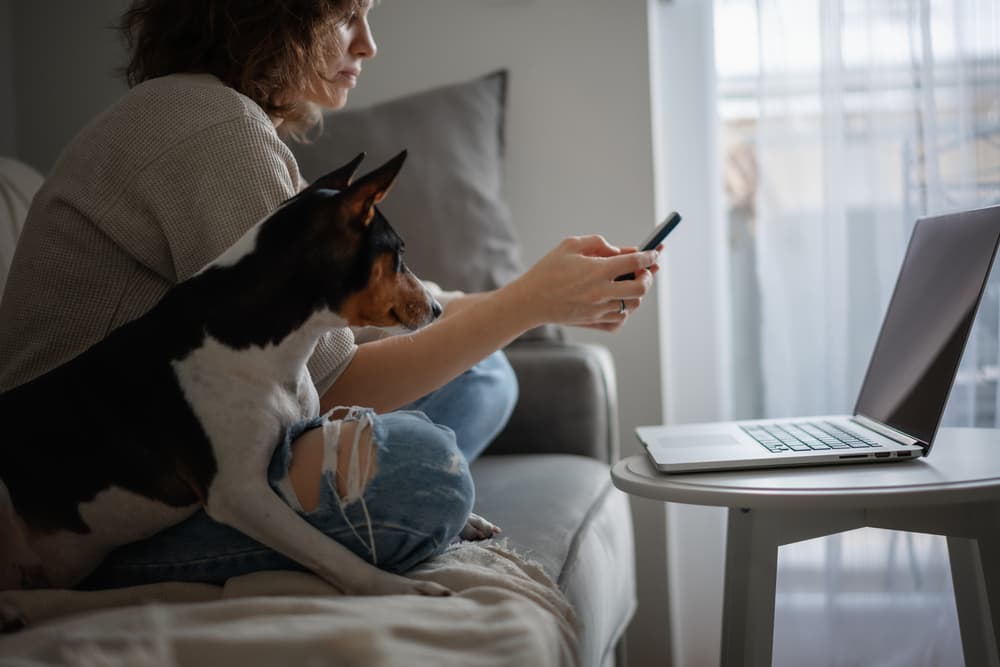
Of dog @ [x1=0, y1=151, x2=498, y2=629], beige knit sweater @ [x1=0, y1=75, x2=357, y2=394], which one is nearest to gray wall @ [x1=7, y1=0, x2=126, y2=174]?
beige knit sweater @ [x1=0, y1=75, x2=357, y2=394]

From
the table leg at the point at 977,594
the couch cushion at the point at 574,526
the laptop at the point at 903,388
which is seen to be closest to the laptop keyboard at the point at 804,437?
the laptop at the point at 903,388

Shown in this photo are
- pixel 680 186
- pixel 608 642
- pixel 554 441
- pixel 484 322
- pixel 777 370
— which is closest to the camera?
pixel 484 322

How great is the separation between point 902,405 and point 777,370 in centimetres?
90

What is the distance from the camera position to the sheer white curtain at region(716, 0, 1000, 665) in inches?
70.4

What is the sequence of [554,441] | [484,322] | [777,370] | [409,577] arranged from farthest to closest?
[777,370], [554,441], [484,322], [409,577]

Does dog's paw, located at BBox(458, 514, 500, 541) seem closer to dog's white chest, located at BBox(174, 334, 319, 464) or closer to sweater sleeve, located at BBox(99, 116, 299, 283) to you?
dog's white chest, located at BBox(174, 334, 319, 464)

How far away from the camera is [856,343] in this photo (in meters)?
1.88

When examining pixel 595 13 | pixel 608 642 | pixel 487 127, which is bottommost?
pixel 608 642

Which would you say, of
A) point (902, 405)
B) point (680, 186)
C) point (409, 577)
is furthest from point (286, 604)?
point (680, 186)

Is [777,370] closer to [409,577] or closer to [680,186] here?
[680,186]

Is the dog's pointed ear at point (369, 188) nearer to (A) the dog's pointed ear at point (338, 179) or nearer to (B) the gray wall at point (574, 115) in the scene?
(A) the dog's pointed ear at point (338, 179)

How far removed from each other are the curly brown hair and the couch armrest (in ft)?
2.27

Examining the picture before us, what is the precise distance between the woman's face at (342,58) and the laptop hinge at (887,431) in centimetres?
79

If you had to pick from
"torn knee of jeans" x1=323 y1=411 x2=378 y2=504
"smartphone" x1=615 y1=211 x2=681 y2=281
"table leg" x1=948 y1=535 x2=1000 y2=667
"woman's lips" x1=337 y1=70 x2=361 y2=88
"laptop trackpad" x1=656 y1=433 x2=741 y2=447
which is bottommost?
"table leg" x1=948 y1=535 x2=1000 y2=667
